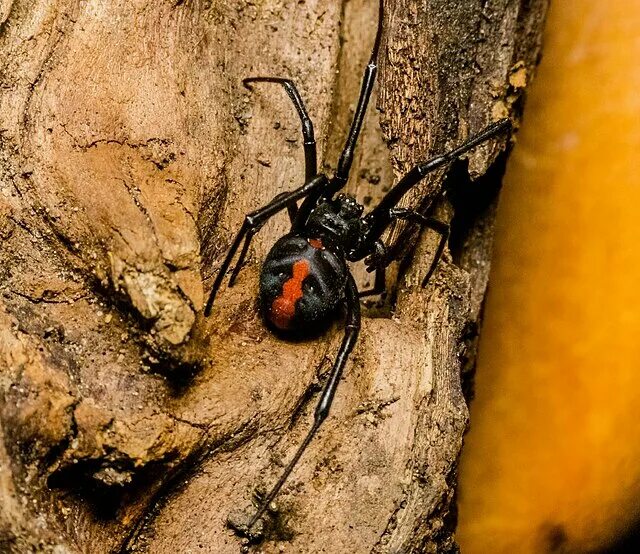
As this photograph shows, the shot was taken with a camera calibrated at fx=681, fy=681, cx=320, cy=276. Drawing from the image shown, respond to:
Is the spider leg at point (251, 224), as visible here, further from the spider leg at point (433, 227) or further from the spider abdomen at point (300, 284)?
the spider leg at point (433, 227)

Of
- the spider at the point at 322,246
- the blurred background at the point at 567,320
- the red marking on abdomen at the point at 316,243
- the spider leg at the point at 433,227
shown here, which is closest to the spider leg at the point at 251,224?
the spider at the point at 322,246

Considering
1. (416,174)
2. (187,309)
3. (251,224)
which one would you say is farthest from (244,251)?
(416,174)

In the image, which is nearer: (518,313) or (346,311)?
(346,311)

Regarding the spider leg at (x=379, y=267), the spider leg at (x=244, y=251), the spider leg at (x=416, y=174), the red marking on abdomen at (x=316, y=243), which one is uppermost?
the spider leg at (x=416, y=174)

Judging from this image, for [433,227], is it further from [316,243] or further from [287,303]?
[287,303]

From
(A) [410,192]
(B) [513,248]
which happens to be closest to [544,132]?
(B) [513,248]

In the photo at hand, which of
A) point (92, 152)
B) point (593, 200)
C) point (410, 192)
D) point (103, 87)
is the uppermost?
point (593, 200)

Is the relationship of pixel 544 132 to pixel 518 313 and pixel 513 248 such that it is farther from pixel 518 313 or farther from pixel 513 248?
pixel 518 313

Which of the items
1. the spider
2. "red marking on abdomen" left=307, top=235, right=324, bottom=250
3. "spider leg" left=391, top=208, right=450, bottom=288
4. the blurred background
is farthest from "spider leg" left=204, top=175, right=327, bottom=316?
the blurred background
